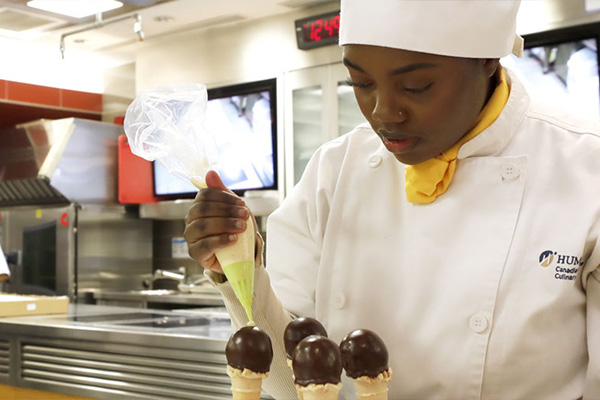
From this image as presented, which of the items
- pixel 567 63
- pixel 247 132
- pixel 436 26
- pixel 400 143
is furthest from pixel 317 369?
pixel 247 132

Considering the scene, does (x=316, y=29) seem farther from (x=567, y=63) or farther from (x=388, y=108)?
(x=388, y=108)

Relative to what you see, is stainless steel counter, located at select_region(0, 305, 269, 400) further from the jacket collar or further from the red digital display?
the red digital display

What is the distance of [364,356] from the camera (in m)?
0.91

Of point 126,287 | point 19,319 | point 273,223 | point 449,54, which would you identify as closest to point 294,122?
point 126,287

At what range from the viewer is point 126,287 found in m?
6.25

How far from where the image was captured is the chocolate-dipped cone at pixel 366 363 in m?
0.91

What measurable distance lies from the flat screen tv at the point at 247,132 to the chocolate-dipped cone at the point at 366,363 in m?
4.37

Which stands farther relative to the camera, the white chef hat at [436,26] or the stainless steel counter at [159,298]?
the stainless steel counter at [159,298]

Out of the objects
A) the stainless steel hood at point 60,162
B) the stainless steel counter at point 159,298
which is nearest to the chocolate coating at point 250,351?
the stainless steel counter at point 159,298

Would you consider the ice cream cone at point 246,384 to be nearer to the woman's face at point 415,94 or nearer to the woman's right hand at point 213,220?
the woman's right hand at point 213,220

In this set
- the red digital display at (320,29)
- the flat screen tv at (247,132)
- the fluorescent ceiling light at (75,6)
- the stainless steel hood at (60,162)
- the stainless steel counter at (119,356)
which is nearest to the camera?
the stainless steel counter at (119,356)

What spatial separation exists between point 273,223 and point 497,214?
16.8 inches

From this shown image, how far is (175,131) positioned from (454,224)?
47 centimetres

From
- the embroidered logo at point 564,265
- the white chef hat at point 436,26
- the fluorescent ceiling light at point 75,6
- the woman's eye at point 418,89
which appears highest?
the fluorescent ceiling light at point 75,6
